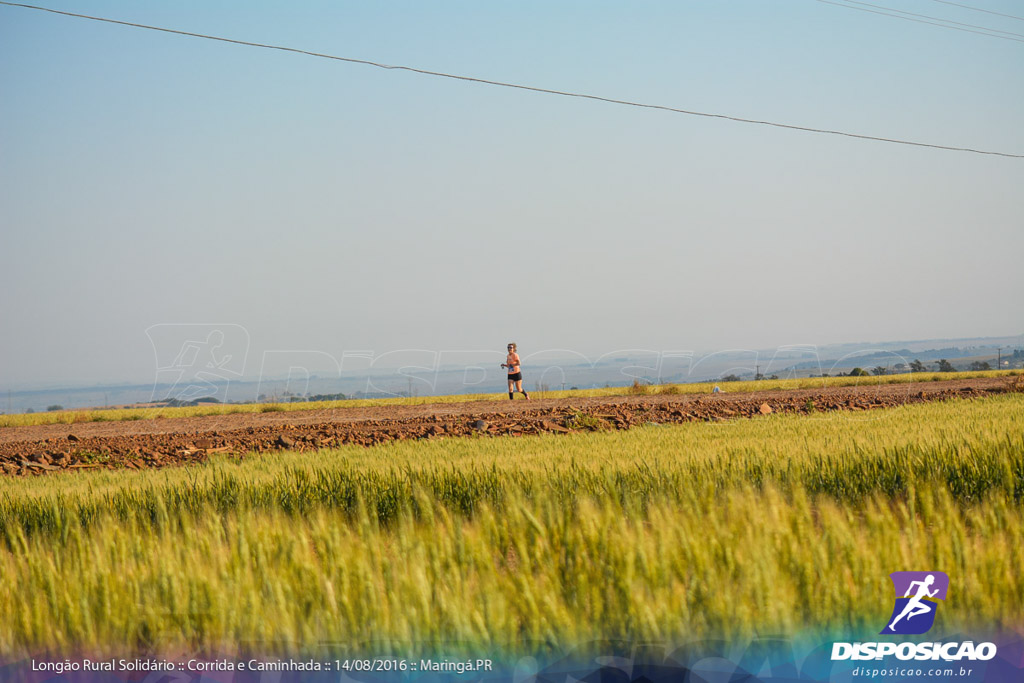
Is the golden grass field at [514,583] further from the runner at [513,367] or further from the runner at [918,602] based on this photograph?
the runner at [513,367]

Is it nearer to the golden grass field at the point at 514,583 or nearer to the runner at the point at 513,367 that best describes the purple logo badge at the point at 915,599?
the golden grass field at the point at 514,583

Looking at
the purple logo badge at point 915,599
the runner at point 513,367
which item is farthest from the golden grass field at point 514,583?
the runner at point 513,367

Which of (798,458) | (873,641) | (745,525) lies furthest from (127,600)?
(798,458)

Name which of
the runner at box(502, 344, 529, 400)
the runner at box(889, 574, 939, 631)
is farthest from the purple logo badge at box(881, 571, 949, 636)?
the runner at box(502, 344, 529, 400)

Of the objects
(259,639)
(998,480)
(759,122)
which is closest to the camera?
(259,639)

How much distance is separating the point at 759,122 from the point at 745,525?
17.2 m

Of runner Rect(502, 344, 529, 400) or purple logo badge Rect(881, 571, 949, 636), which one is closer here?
purple logo badge Rect(881, 571, 949, 636)

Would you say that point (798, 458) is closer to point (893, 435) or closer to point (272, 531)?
point (893, 435)

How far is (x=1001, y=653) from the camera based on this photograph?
2348 millimetres

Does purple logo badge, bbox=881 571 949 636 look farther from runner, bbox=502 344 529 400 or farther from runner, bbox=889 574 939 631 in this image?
runner, bbox=502 344 529 400

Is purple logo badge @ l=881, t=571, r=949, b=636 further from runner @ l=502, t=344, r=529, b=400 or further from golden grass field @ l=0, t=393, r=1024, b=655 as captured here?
runner @ l=502, t=344, r=529, b=400

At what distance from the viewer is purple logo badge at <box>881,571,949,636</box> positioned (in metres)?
2.48

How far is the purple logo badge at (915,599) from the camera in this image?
2.48 metres

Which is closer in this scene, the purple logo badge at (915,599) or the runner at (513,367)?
the purple logo badge at (915,599)
